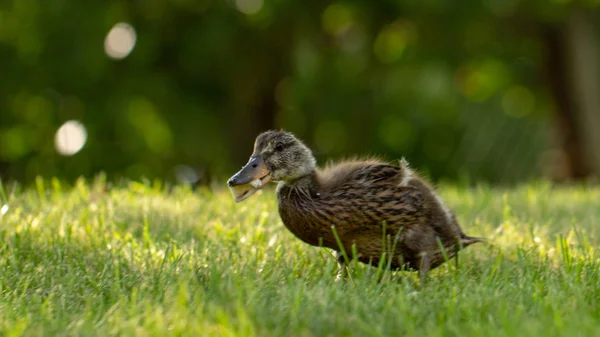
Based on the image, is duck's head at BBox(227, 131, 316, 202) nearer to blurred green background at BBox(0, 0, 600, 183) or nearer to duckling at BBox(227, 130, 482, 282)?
duckling at BBox(227, 130, 482, 282)

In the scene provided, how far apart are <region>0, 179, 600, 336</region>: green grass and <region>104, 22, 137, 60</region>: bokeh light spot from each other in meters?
7.96

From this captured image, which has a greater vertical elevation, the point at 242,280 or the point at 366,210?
the point at 366,210

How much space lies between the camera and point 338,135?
17.3 meters

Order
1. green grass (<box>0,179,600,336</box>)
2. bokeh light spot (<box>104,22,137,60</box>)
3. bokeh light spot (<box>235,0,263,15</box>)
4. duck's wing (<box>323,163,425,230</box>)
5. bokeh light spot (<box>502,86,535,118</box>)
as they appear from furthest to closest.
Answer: bokeh light spot (<box>502,86,535,118</box>) → bokeh light spot (<box>104,22,137,60</box>) → bokeh light spot (<box>235,0,263,15</box>) → duck's wing (<box>323,163,425,230</box>) → green grass (<box>0,179,600,336</box>)

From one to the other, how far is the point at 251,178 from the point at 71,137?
1109 cm

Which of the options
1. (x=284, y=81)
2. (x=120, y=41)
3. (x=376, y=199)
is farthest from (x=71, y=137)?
(x=376, y=199)

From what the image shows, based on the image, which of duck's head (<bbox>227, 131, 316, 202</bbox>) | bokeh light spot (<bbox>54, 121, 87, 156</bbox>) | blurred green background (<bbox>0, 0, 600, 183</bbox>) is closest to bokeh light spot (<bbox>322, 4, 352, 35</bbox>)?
blurred green background (<bbox>0, 0, 600, 183</bbox>)

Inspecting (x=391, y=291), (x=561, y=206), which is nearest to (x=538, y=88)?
(x=561, y=206)

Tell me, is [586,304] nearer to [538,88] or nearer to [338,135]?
[338,135]

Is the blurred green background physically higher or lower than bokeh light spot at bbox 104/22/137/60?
lower

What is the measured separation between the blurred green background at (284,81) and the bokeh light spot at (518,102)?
22.7 inches

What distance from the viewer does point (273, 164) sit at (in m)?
4.88

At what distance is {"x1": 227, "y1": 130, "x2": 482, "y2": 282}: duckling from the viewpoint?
4.68 metres

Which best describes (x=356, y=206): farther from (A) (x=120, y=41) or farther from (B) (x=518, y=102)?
(B) (x=518, y=102)
